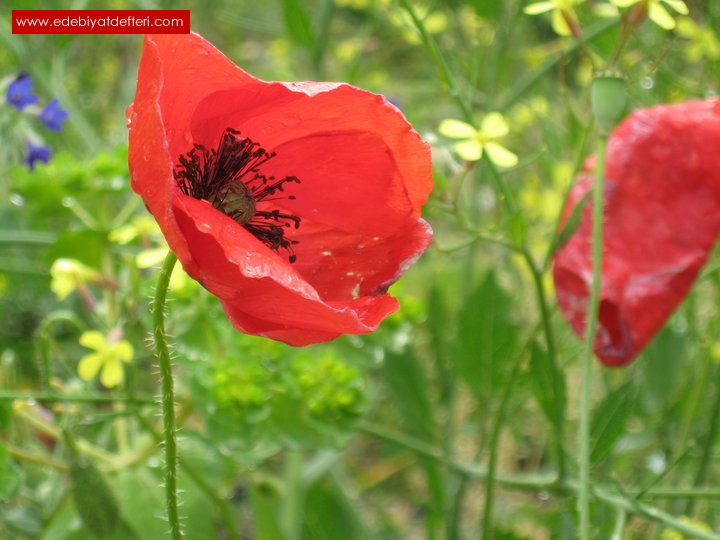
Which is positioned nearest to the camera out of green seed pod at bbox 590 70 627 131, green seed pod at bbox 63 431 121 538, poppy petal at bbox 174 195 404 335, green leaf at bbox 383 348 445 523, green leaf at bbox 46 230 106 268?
poppy petal at bbox 174 195 404 335

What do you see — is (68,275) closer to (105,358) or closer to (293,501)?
(105,358)

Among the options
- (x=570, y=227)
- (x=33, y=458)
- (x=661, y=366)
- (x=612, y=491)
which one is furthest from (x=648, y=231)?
(x=33, y=458)

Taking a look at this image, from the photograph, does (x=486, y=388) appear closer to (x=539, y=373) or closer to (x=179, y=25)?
(x=539, y=373)

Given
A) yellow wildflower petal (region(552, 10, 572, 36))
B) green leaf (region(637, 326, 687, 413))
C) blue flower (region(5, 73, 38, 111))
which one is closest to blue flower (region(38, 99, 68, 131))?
blue flower (region(5, 73, 38, 111))

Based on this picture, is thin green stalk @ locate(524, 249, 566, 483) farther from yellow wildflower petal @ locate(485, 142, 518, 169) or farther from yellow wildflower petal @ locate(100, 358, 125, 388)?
yellow wildflower petal @ locate(100, 358, 125, 388)

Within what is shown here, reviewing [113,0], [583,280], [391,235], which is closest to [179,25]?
[391,235]

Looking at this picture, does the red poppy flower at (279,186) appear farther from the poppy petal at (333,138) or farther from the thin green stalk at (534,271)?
the thin green stalk at (534,271)
